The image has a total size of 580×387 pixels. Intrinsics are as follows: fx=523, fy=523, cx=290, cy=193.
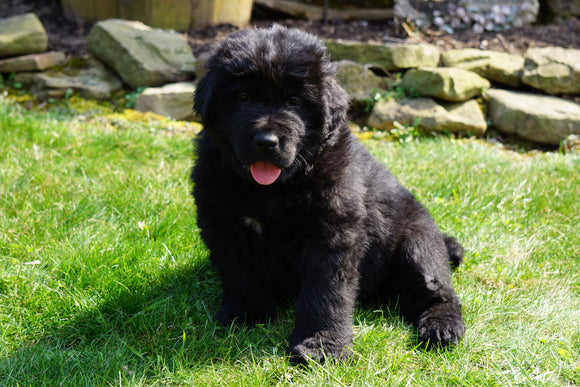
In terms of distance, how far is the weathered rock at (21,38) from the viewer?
5.46m

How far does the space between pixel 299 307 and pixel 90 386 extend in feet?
2.91

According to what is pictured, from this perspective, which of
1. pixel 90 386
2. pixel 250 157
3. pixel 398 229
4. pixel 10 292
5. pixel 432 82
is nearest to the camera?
pixel 90 386

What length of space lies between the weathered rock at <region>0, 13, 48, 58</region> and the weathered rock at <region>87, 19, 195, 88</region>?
50 centimetres

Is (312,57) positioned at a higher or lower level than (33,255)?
higher

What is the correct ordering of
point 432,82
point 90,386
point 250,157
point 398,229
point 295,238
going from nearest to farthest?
point 90,386 → point 250,157 → point 295,238 → point 398,229 → point 432,82

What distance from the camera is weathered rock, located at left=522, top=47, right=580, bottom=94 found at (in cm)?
528

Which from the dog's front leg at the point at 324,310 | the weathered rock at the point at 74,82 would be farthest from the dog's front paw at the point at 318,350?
the weathered rock at the point at 74,82

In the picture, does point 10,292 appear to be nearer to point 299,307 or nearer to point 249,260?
point 249,260

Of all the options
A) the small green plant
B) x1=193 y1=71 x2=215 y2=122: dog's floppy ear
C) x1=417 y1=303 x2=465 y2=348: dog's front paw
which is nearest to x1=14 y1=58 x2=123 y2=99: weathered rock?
the small green plant

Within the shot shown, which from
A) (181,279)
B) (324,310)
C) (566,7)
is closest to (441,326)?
(324,310)

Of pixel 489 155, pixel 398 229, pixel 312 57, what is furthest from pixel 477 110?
pixel 312 57

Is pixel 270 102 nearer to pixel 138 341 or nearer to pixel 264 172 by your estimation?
pixel 264 172

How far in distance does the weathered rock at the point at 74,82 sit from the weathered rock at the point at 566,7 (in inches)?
210

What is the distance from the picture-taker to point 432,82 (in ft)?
17.1
